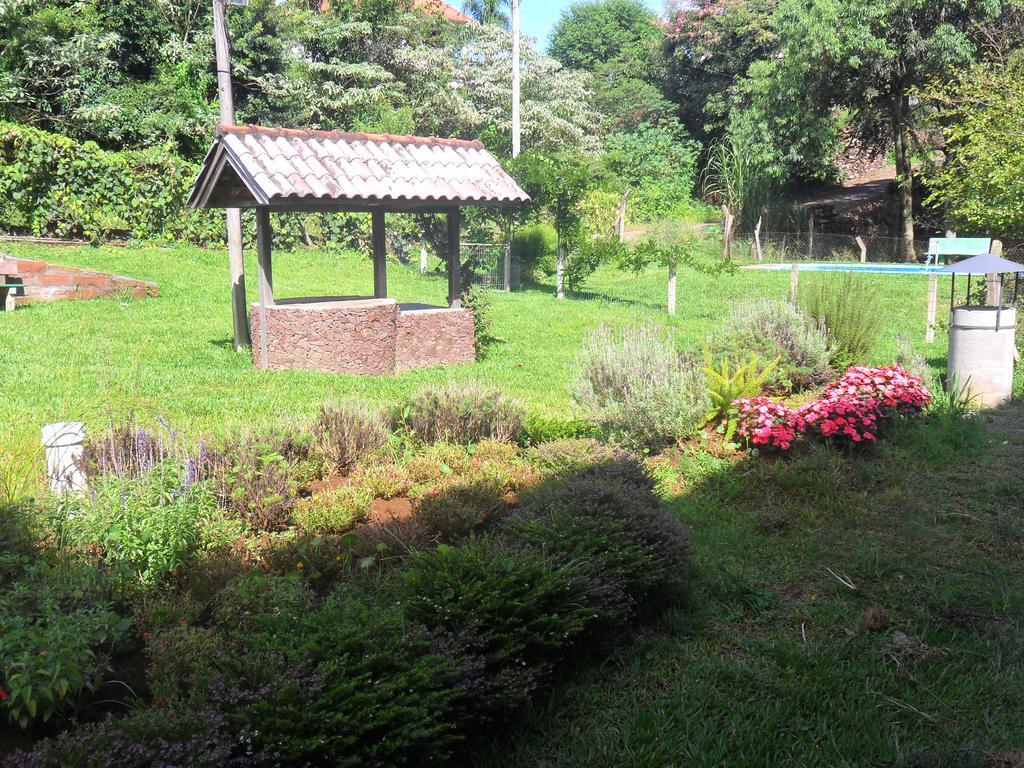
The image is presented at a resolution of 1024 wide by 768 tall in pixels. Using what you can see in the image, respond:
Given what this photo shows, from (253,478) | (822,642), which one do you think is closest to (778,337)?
(822,642)

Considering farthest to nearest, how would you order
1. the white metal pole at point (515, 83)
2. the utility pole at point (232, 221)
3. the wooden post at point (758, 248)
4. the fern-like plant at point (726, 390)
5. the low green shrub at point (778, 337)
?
the wooden post at point (758, 248) → the white metal pole at point (515, 83) → the utility pole at point (232, 221) → the low green shrub at point (778, 337) → the fern-like plant at point (726, 390)

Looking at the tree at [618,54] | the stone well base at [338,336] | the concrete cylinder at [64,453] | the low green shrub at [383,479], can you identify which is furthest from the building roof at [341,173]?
the tree at [618,54]

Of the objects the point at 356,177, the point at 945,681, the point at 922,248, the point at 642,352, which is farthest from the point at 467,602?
the point at 922,248

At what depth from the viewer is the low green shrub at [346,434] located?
5.75 metres

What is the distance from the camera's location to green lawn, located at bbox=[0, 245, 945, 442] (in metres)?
7.57

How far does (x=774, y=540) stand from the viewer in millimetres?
5281

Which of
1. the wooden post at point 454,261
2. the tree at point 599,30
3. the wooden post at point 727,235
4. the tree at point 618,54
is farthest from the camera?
the tree at point 599,30

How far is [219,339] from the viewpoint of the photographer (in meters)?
11.4

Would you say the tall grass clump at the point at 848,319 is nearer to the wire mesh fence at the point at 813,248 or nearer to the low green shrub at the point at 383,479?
the low green shrub at the point at 383,479

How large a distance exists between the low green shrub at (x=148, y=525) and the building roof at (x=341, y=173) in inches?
204

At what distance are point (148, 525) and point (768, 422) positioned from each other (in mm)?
4440

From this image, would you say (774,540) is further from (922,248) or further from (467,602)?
(922,248)

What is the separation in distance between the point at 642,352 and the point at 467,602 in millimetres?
4554

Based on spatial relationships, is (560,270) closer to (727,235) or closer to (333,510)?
(727,235)
